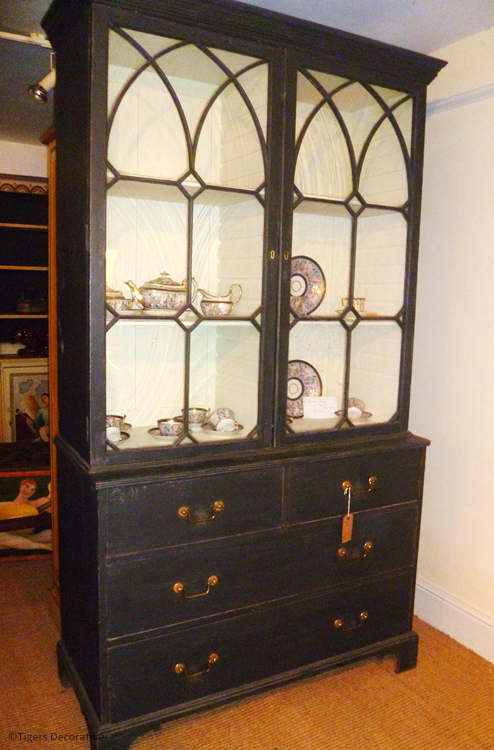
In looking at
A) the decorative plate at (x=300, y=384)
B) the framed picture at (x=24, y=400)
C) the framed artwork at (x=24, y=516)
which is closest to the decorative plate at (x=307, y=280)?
the decorative plate at (x=300, y=384)

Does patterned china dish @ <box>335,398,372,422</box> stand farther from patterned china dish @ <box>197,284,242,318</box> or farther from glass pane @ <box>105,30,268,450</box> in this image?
patterned china dish @ <box>197,284,242,318</box>

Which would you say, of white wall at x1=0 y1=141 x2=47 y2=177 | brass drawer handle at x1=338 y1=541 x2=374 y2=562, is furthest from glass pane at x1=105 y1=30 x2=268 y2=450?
white wall at x1=0 y1=141 x2=47 y2=177

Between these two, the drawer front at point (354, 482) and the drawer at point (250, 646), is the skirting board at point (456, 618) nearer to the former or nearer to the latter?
the drawer at point (250, 646)

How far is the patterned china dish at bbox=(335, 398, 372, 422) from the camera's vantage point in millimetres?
2027

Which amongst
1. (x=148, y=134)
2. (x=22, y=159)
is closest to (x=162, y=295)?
(x=148, y=134)

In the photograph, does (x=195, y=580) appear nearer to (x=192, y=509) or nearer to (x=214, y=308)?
(x=192, y=509)

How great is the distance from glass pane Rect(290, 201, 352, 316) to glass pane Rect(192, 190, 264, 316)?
0.53 feet

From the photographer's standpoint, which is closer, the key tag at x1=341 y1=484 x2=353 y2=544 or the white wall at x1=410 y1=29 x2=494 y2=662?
the key tag at x1=341 y1=484 x2=353 y2=544

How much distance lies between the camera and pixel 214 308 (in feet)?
5.81

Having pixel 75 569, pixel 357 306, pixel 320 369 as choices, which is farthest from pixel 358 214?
pixel 75 569

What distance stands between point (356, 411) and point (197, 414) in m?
0.56

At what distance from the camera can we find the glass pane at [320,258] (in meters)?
1.93

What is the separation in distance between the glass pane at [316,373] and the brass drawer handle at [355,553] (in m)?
0.40

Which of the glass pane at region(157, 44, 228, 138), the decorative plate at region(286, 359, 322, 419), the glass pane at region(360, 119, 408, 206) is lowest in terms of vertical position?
the decorative plate at region(286, 359, 322, 419)
